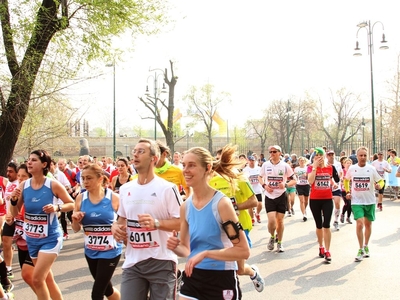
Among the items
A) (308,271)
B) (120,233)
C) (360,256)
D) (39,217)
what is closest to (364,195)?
(360,256)

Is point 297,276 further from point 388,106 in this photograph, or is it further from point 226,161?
point 388,106

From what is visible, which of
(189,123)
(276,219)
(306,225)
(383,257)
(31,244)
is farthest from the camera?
(189,123)

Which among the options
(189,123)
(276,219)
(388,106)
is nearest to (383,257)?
(276,219)

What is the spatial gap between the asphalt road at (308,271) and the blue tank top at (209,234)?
9.86 feet

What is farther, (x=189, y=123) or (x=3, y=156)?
(x=189, y=123)

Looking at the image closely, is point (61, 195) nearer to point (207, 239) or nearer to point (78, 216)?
point (78, 216)

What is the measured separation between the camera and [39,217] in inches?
215

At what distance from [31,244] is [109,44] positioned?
8.26m

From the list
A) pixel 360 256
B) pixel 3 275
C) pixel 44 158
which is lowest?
pixel 360 256

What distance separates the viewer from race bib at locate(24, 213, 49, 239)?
17.6ft

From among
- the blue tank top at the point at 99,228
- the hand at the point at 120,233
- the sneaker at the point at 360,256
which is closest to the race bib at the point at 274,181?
the sneaker at the point at 360,256

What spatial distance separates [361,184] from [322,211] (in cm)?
93

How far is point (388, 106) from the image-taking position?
1379 inches

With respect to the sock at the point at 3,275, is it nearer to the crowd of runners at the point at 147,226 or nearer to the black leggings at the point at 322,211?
the crowd of runners at the point at 147,226
